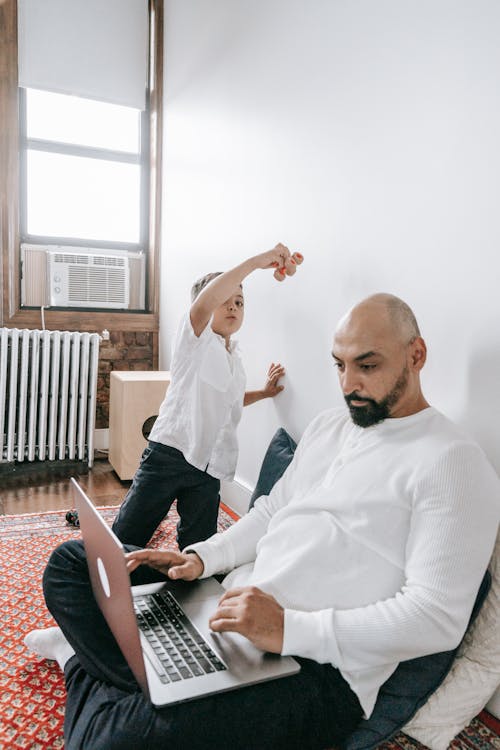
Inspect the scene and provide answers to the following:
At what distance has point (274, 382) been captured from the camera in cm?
235

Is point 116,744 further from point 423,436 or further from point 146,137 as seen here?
point 146,137

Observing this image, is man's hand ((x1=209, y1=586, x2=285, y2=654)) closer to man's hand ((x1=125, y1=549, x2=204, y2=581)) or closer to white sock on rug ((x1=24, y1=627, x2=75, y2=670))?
man's hand ((x1=125, y1=549, x2=204, y2=581))

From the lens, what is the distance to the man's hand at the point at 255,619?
1.04 m

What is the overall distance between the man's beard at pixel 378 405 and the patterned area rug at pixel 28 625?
1008 millimetres

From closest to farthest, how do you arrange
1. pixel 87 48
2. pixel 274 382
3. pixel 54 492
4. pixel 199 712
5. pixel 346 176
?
pixel 199 712
pixel 346 176
pixel 274 382
pixel 54 492
pixel 87 48

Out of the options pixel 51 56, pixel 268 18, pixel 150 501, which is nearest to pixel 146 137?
pixel 51 56

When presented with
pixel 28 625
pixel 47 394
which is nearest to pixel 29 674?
pixel 28 625

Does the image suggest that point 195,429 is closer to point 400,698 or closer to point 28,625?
point 28,625

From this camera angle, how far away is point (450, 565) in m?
1.03

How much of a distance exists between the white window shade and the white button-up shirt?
2.47 meters

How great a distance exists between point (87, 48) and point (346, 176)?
258 centimetres

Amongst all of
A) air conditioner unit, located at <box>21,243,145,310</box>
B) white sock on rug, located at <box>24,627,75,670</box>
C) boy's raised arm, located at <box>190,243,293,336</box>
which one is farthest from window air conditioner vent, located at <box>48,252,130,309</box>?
white sock on rug, located at <box>24,627,75,670</box>

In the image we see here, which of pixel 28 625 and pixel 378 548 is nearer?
pixel 378 548

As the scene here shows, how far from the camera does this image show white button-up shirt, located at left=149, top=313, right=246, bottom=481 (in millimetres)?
2018
